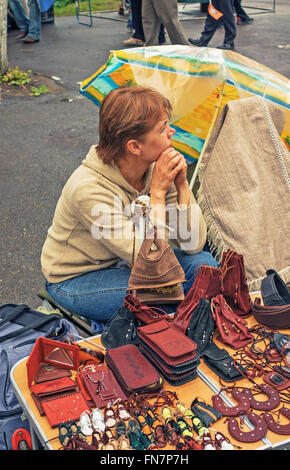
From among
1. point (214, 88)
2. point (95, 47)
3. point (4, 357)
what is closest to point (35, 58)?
point (95, 47)

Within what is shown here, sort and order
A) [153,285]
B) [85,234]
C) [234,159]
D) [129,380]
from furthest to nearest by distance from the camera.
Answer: [234,159] → [85,234] → [153,285] → [129,380]

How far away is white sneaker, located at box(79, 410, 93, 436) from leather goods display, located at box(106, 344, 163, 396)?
0.17 meters

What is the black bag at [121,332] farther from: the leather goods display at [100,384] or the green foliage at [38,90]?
the green foliage at [38,90]

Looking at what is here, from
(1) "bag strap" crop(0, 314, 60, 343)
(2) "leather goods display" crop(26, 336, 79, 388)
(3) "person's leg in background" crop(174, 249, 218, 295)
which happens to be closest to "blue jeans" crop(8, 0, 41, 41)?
(3) "person's leg in background" crop(174, 249, 218, 295)

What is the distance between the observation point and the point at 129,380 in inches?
72.4

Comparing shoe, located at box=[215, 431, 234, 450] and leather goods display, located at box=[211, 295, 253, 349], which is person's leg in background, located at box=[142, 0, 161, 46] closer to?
leather goods display, located at box=[211, 295, 253, 349]

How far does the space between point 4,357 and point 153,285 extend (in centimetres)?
69

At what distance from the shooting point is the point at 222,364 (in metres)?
1.98

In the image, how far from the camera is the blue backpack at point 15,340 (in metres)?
1.95

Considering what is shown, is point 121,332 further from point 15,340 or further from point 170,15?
point 170,15

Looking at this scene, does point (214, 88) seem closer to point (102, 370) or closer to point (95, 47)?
→ point (102, 370)

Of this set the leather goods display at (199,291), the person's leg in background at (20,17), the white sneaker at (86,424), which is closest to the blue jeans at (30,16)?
the person's leg in background at (20,17)

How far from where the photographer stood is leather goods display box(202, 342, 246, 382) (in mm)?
1940

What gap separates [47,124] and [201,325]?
4.91 m
